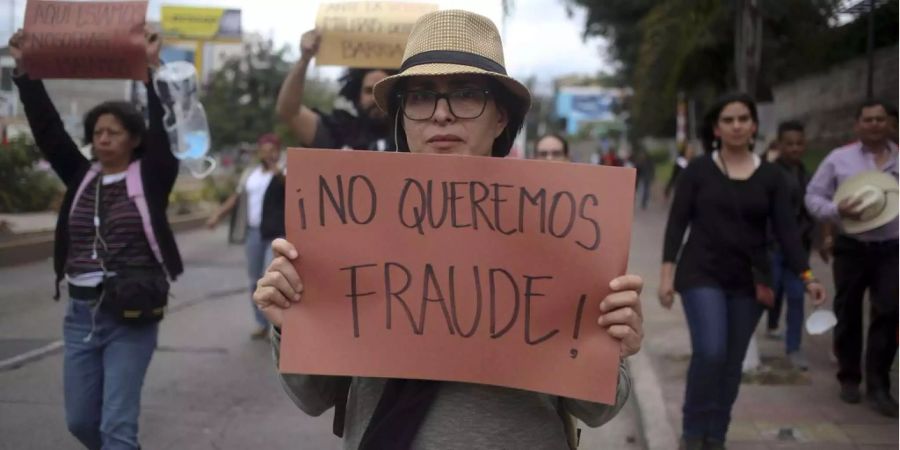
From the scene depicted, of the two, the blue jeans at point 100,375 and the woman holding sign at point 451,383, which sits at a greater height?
the woman holding sign at point 451,383

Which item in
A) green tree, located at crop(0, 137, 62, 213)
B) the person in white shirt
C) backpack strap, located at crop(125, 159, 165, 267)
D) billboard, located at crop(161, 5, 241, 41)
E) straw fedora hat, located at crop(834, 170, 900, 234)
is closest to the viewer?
backpack strap, located at crop(125, 159, 165, 267)

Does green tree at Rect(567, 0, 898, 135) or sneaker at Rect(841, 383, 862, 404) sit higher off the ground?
green tree at Rect(567, 0, 898, 135)

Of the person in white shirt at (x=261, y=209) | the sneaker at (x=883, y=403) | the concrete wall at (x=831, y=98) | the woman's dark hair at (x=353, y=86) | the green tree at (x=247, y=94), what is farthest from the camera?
the green tree at (x=247, y=94)

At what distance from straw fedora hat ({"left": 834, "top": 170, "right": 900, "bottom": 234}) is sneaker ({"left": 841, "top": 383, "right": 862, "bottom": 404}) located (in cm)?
101

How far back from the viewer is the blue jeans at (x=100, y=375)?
3.47 metres

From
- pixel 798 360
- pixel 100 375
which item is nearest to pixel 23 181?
pixel 100 375

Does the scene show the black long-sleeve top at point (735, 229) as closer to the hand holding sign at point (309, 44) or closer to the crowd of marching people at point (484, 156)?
the crowd of marching people at point (484, 156)

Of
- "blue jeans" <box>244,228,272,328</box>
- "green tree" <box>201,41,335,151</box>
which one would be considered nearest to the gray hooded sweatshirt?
"blue jeans" <box>244,228,272,328</box>

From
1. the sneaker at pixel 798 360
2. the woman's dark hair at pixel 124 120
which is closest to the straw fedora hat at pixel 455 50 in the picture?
the woman's dark hair at pixel 124 120

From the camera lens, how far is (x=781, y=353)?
22.8 ft

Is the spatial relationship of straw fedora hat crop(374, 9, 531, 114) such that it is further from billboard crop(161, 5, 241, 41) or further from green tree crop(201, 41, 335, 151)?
billboard crop(161, 5, 241, 41)

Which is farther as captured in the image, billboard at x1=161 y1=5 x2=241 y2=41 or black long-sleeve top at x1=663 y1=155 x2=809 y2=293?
billboard at x1=161 y1=5 x2=241 y2=41

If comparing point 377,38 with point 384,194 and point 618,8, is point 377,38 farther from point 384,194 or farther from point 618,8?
point 618,8

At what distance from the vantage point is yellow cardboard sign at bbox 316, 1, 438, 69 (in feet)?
18.1
